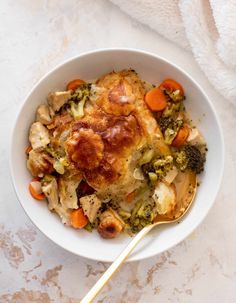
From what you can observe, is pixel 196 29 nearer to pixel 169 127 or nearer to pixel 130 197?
pixel 169 127

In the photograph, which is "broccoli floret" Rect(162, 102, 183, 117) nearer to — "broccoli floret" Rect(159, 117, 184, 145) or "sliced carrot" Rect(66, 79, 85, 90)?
"broccoli floret" Rect(159, 117, 184, 145)

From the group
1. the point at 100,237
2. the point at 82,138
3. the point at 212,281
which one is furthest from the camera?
the point at 212,281

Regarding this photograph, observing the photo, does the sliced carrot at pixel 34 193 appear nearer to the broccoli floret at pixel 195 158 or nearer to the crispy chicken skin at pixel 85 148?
the crispy chicken skin at pixel 85 148

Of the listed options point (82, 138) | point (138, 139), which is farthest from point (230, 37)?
point (82, 138)

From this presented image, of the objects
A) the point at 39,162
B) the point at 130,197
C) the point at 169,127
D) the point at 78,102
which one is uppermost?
the point at 78,102

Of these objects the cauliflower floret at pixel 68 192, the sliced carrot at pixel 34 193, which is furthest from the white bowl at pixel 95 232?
the cauliflower floret at pixel 68 192

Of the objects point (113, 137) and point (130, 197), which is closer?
point (113, 137)

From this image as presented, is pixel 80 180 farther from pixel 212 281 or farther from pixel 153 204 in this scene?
pixel 212 281

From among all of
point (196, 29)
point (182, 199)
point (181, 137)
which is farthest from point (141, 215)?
point (196, 29)
